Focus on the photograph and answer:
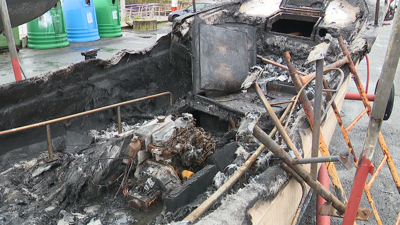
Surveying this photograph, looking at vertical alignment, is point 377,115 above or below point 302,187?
above

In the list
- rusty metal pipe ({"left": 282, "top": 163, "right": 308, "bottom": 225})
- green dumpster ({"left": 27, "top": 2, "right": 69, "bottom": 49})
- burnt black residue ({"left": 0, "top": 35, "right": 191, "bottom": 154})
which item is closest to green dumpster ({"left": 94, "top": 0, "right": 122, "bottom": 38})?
green dumpster ({"left": 27, "top": 2, "right": 69, "bottom": 49})

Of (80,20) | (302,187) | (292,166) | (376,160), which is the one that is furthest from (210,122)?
(80,20)

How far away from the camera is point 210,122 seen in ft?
14.6

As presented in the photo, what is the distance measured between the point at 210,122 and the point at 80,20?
9.58 metres

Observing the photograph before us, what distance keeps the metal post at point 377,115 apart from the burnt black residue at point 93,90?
3.23 meters

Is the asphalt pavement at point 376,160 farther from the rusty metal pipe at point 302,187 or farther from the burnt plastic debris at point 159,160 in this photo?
the burnt plastic debris at point 159,160

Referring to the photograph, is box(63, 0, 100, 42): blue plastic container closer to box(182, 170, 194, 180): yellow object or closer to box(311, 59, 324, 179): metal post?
box(182, 170, 194, 180): yellow object

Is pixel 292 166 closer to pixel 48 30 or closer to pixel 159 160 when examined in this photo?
pixel 159 160

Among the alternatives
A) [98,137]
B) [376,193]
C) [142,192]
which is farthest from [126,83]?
[376,193]

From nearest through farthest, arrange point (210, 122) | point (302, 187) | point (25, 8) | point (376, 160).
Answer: point (302, 187), point (25, 8), point (210, 122), point (376, 160)

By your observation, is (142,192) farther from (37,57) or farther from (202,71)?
(37,57)

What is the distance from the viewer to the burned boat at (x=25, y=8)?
4.02m

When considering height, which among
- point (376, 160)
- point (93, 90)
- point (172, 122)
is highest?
point (93, 90)

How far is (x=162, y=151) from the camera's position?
3.18 meters
